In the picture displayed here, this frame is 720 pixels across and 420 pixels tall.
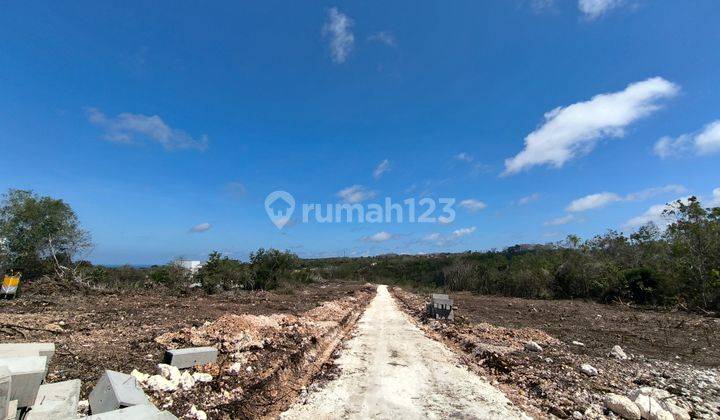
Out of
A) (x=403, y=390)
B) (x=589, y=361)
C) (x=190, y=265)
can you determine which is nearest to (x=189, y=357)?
(x=403, y=390)

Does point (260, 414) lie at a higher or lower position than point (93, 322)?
lower

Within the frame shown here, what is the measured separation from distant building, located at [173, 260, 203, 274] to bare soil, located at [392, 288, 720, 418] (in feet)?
59.0

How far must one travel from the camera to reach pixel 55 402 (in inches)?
150

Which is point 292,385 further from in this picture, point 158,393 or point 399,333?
point 399,333

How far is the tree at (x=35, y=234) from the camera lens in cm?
2333

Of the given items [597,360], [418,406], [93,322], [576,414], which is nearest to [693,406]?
[576,414]

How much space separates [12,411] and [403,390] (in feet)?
15.8

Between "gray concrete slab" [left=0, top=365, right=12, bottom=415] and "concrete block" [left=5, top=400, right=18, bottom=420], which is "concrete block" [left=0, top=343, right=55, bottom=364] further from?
"gray concrete slab" [left=0, top=365, right=12, bottom=415]

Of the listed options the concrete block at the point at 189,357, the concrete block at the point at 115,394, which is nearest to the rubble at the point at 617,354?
the concrete block at the point at 189,357

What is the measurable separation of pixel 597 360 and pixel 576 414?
3354 millimetres

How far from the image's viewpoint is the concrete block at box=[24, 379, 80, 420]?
141 inches

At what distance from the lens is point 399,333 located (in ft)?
37.6

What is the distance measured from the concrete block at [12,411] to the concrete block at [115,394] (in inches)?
29.7

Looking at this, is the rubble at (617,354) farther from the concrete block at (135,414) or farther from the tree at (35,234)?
the tree at (35,234)
